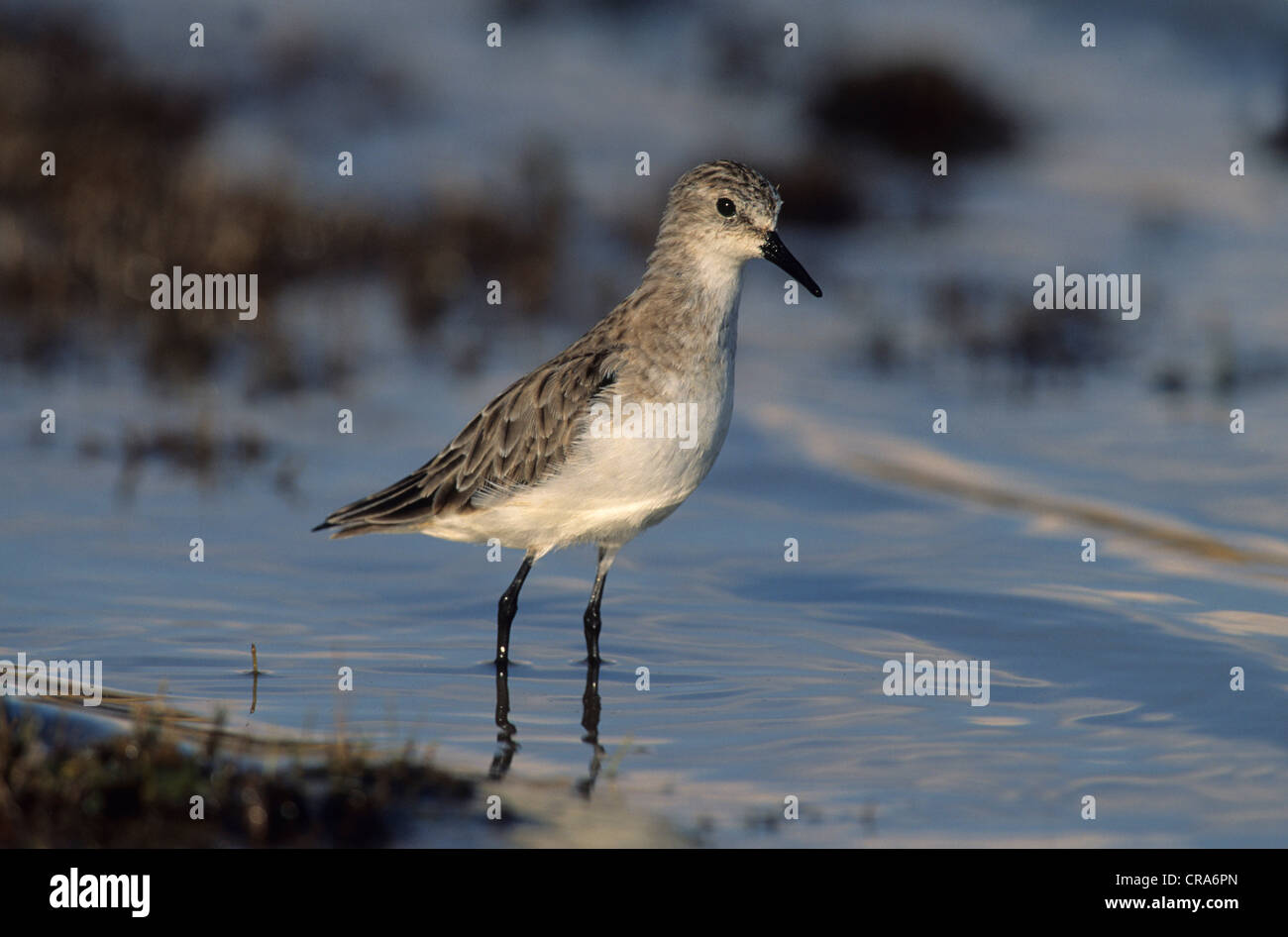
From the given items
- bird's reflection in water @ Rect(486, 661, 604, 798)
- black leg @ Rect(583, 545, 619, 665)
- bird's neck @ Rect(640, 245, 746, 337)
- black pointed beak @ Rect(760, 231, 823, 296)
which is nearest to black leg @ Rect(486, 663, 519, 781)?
bird's reflection in water @ Rect(486, 661, 604, 798)

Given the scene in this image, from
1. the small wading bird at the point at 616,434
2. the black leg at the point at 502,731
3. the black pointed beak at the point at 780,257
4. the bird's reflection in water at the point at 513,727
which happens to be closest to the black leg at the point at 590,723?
the bird's reflection in water at the point at 513,727

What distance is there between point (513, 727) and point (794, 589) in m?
2.49

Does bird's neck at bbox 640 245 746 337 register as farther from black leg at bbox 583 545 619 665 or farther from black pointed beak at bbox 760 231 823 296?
black leg at bbox 583 545 619 665

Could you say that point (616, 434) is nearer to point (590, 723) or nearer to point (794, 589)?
point (590, 723)

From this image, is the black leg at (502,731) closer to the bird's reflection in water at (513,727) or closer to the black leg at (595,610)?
the bird's reflection in water at (513,727)

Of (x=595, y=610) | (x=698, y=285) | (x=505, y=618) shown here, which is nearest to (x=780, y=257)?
(x=698, y=285)

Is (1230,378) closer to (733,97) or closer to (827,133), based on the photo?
(827,133)

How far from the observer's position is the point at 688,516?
36.3ft

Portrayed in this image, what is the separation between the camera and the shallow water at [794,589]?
7055 mm

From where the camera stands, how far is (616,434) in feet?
25.8

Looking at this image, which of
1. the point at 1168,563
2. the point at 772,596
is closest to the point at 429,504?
the point at 772,596

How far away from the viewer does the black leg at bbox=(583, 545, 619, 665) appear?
841cm

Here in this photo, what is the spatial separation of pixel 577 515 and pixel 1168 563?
3.73 metres

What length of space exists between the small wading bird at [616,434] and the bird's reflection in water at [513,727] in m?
0.18
